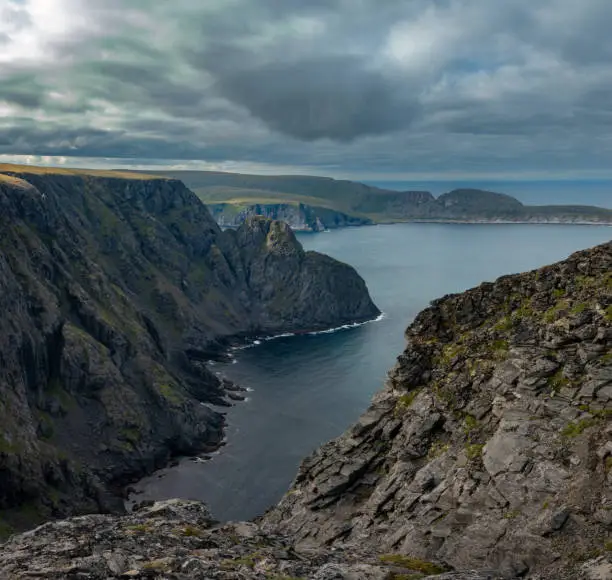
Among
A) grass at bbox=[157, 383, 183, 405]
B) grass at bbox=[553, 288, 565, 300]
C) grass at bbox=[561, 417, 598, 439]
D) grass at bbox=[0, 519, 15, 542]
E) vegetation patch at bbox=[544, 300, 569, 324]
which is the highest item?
grass at bbox=[553, 288, 565, 300]

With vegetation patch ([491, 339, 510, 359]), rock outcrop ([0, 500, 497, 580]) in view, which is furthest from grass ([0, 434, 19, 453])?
vegetation patch ([491, 339, 510, 359])

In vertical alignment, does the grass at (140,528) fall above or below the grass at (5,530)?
above

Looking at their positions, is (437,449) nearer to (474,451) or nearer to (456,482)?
(474,451)

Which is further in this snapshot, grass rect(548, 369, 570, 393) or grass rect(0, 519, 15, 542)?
grass rect(0, 519, 15, 542)

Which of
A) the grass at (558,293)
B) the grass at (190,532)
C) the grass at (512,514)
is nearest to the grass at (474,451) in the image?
the grass at (512,514)

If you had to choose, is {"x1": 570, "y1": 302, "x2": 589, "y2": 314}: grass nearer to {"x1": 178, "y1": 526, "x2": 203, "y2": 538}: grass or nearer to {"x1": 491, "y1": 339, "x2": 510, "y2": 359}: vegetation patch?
{"x1": 491, "y1": 339, "x2": 510, "y2": 359}: vegetation patch

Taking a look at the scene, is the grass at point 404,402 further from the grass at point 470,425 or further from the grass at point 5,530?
the grass at point 5,530

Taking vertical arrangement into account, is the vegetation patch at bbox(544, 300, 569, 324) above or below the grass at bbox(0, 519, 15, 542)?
above

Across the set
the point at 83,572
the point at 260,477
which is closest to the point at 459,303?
the point at 83,572
